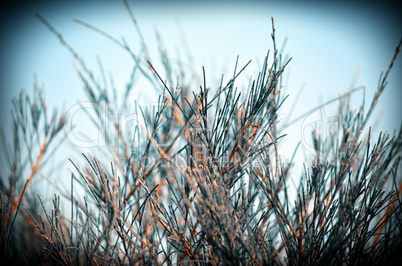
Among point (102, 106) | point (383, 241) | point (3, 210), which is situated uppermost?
point (102, 106)

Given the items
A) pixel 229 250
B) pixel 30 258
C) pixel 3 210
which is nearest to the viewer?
pixel 229 250

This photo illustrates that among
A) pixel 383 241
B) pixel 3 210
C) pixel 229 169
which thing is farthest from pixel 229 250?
pixel 3 210

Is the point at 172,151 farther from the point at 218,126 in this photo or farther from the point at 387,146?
the point at 387,146

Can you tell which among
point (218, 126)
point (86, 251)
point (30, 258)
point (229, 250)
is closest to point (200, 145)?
point (218, 126)

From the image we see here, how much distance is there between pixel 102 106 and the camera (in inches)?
24.5

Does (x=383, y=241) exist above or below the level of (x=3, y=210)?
below

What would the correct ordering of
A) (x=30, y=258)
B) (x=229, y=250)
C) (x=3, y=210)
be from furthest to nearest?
(x=30, y=258), (x=3, y=210), (x=229, y=250)

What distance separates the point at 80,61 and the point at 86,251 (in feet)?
1.31

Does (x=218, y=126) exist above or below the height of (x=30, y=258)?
above

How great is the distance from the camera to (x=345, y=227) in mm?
395

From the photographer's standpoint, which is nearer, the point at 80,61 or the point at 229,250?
the point at 229,250

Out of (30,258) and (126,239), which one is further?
(30,258)

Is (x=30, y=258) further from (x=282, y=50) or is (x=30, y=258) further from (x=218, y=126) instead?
(x=282, y=50)

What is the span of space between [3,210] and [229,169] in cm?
45
